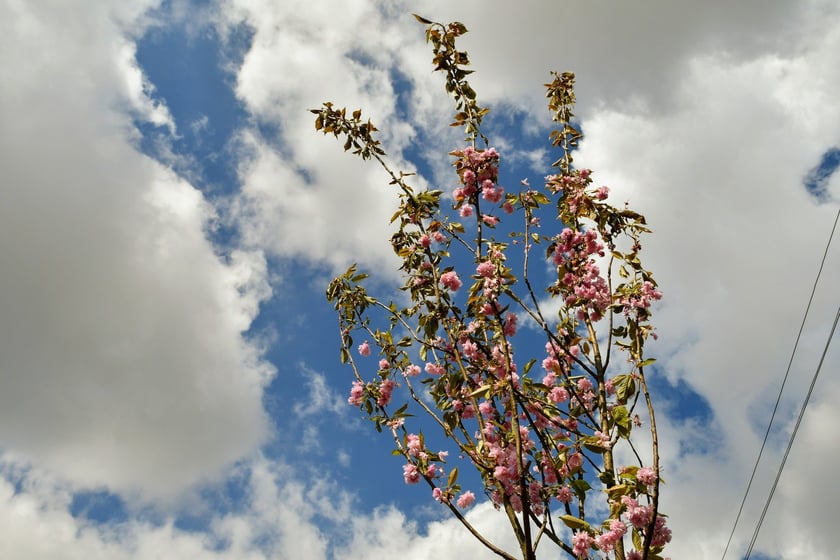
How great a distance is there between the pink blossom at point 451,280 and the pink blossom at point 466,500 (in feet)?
6.17

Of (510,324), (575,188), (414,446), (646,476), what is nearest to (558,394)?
(510,324)

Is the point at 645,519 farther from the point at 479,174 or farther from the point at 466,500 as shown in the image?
the point at 479,174

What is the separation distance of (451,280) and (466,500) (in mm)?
2020

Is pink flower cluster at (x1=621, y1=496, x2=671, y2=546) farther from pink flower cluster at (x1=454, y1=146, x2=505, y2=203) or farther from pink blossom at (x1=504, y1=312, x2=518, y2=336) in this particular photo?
pink flower cluster at (x1=454, y1=146, x2=505, y2=203)

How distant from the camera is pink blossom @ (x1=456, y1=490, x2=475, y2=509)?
504 cm

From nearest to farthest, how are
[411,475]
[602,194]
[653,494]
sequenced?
[653,494] < [411,475] < [602,194]

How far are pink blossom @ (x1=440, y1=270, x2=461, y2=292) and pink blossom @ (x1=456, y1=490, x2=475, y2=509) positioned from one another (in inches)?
74.0

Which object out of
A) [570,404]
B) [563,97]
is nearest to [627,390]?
[570,404]

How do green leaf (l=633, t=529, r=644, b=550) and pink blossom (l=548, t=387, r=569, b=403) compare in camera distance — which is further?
pink blossom (l=548, t=387, r=569, b=403)

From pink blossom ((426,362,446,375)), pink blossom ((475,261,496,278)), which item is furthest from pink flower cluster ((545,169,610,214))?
pink blossom ((426,362,446,375))

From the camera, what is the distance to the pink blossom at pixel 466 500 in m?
5.04

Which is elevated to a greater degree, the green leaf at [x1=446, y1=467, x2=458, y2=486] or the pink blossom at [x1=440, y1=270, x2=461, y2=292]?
the pink blossom at [x1=440, y1=270, x2=461, y2=292]

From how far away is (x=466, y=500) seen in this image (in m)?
5.05

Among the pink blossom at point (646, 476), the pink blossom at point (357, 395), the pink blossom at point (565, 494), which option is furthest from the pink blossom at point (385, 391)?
the pink blossom at point (646, 476)
